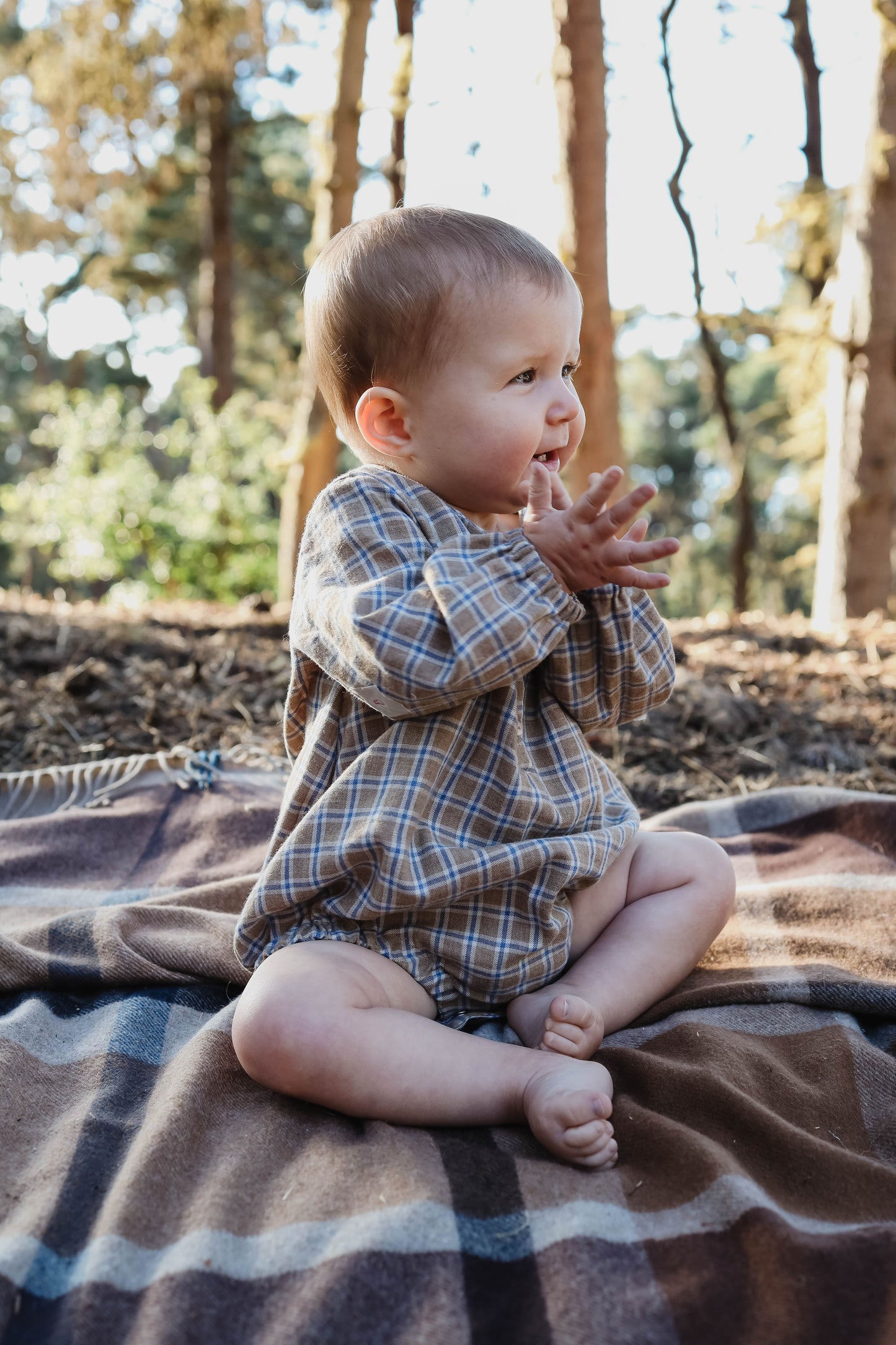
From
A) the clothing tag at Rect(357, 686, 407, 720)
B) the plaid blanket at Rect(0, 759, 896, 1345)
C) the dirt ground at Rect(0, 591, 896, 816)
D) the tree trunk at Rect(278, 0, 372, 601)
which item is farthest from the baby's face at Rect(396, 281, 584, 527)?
the tree trunk at Rect(278, 0, 372, 601)

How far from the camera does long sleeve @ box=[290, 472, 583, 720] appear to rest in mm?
1324

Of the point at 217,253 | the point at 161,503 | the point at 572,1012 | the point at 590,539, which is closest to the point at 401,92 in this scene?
the point at 161,503

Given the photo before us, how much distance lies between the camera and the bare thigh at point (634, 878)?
159 cm

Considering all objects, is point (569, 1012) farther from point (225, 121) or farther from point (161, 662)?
point (225, 121)

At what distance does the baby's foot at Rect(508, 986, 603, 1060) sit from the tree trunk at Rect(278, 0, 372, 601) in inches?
160

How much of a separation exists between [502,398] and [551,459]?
0.13 metres

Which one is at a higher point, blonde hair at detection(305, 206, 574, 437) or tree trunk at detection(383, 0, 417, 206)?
tree trunk at detection(383, 0, 417, 206)

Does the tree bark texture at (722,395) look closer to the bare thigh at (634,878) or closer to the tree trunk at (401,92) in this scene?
the tree trunk at (401,92)

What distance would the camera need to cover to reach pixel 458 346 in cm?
150

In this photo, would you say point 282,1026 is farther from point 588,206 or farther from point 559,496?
point 588,206

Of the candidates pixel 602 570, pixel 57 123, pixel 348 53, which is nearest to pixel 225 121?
pixel 57 123

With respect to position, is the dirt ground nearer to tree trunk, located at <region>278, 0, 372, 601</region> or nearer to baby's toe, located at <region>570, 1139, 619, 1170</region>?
baby's toe, located at <region>570, 1139, 619, 1170</region>

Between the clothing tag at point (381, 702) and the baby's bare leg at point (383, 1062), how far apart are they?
354mm

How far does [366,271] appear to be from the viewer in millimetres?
1542
